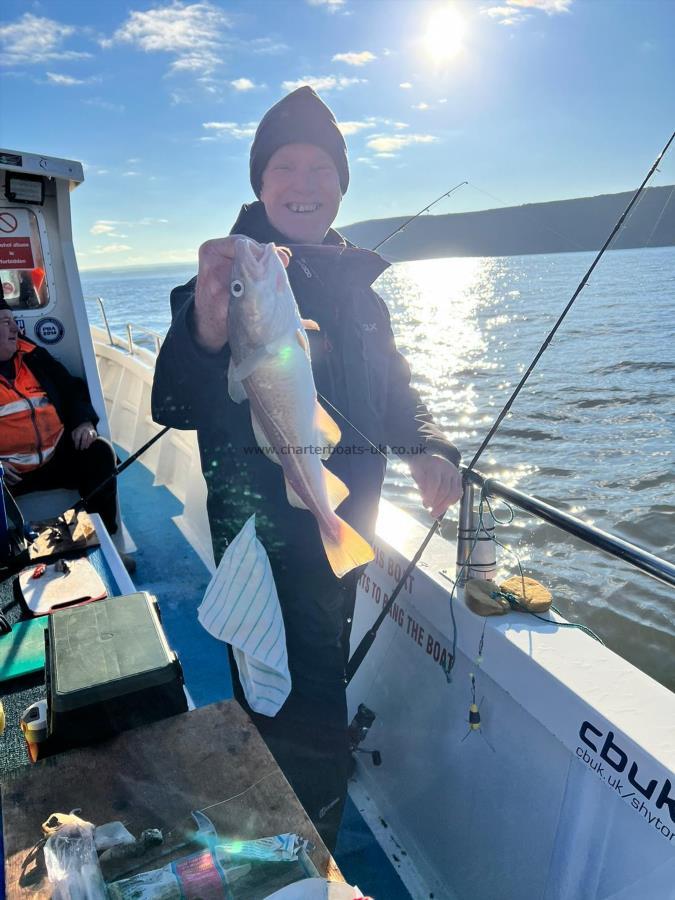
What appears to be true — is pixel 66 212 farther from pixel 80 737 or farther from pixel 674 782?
pixel 674 782

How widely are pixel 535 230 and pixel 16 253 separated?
624cm

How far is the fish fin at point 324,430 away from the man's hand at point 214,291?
374 millimetres

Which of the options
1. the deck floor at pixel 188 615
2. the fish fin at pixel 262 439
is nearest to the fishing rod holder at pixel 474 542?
the fish fin at pixel 262 439

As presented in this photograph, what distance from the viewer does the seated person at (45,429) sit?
4617mm

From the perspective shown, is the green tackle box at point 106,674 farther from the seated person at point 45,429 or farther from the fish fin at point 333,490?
the seated person at point 45,429

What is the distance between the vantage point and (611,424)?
11.9 metres

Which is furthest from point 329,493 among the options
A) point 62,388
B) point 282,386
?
point 62,388

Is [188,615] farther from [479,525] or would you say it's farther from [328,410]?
[328,410]

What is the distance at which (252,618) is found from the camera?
220 centimetres

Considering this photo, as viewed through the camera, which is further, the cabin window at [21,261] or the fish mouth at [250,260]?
the cabin window at [21,261]

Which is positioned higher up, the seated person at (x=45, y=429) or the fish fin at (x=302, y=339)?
the fish fin at (x=302, y=339)

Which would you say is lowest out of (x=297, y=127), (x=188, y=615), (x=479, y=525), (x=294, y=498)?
(x=188, y=615)

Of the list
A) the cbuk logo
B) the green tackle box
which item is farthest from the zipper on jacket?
the cbuk logo

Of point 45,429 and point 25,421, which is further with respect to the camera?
point 45,429
